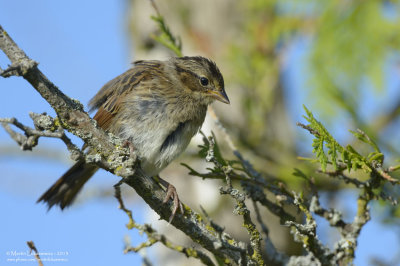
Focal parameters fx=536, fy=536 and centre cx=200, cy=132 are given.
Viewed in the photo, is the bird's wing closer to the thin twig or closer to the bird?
the bird

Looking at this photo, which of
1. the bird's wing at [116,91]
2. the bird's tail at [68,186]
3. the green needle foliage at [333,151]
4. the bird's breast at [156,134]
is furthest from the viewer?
the bird's tail at [68,186]

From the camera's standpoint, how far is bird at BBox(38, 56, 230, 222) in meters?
3.38

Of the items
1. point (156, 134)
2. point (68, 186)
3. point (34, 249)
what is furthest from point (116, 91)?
point (34, 249)

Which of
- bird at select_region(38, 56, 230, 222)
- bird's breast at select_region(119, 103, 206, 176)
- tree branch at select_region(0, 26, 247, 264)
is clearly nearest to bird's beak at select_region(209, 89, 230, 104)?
bird at select_region(38, 56, 230, 222)

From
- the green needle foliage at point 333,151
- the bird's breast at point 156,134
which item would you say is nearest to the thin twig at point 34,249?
the green needle foliage at point 333,151

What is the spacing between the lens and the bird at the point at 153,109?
3.38 m

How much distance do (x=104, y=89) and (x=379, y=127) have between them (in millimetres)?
2365

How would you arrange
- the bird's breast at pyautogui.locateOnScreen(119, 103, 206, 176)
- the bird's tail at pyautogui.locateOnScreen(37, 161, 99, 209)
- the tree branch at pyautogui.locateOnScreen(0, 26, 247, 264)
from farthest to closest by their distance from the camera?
the bird's tail at pyautogui.locateOnScreen(37, 161, 99, 209) < the bird's breast at pyautogui.locateOnScreen(119, 103, 206, 176) < the tree branch at pyautogui.locateOnScreen(0, 26, 247, 264)

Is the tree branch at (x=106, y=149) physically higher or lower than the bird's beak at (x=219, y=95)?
lower

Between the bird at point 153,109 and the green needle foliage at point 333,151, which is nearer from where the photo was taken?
the green needle foliage at point 333,151

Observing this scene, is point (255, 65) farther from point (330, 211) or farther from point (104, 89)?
point (330, 211)

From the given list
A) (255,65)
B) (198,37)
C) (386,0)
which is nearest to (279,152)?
(255,65)

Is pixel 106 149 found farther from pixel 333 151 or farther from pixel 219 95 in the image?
pixel 219 95

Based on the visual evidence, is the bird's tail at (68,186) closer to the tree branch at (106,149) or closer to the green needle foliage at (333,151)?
the tree branch at (106,149)
